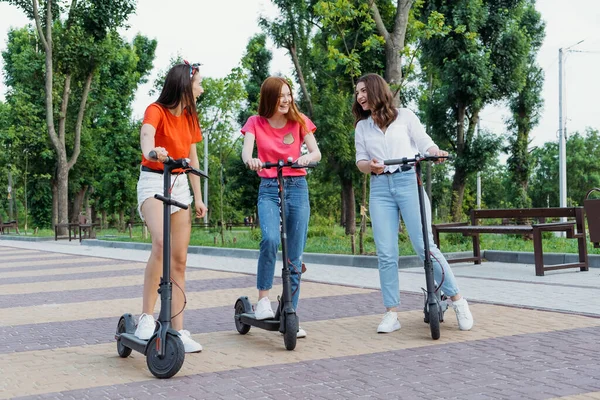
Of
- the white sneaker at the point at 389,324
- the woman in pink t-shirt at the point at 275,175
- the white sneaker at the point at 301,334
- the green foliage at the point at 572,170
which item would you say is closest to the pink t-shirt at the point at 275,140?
the woman in pink t-shirt at the point at 275,175

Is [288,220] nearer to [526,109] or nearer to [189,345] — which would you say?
[189,345]

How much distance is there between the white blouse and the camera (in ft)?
19.1

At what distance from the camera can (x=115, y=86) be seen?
43.7 metres

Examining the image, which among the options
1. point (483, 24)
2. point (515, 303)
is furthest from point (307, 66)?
point (515, 303)

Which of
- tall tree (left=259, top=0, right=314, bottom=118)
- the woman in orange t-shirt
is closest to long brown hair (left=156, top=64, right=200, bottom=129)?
the woman in orange t-shirt

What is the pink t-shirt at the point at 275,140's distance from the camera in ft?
18.3

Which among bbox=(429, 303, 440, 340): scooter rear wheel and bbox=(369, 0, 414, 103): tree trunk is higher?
bbox=(369, 0, 414, 103): tree trunk

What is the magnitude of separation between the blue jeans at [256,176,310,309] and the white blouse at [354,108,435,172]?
2.03 feet

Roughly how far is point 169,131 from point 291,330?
5.13ft

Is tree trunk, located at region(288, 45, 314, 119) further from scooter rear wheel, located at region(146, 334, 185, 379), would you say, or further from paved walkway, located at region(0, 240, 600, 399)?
scooter rear wheel, located at region(146, 334, 185, 379)

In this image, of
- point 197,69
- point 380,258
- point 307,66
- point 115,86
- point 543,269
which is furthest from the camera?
point 115,86

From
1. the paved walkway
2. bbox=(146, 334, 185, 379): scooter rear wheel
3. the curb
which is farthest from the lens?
the curb

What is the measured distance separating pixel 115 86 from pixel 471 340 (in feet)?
134

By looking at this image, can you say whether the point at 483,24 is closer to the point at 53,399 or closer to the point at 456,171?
the point at 456,171
